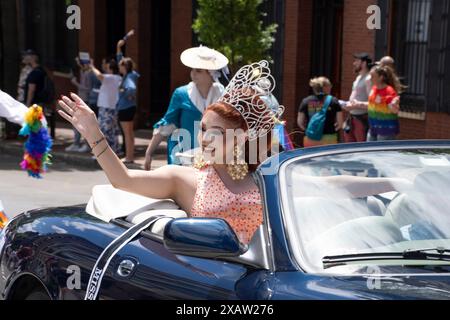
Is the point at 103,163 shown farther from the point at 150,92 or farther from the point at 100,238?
the point at 150,92

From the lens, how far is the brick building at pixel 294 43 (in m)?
16.2

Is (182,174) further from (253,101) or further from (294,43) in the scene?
(294,43)

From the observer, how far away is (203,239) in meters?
3.81

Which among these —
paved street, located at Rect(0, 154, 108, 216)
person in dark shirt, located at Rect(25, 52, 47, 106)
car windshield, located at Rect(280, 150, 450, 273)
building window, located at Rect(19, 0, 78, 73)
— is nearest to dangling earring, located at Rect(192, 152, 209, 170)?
car windshield, located at Rect(280, 150, 450, 273)

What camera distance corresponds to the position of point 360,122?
14734mm

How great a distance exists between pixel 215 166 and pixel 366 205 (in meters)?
1.11

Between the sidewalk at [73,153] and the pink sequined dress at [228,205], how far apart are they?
36.2 ft

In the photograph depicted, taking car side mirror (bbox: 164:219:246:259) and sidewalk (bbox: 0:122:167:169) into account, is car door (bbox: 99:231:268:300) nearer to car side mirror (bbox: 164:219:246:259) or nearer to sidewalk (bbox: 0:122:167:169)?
car side mirror (bbox: 164:219:246:259)

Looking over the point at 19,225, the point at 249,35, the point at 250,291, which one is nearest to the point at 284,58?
the point at 249,35

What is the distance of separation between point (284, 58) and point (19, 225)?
14.0m

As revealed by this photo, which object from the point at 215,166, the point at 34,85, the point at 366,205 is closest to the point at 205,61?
the point at 215,166

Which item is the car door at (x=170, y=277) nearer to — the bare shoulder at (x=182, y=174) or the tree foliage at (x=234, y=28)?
the bare shoulder at (x=182, y=174)

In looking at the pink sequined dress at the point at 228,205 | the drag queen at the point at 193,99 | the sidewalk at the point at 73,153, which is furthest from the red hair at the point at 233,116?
the sidewalk at the point at 73,153

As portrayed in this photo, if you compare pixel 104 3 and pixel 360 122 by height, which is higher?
pixel 104 3
